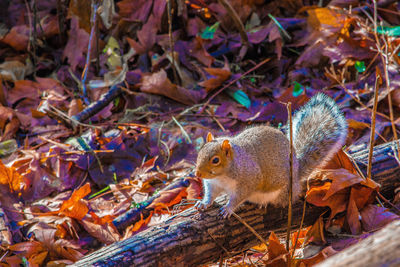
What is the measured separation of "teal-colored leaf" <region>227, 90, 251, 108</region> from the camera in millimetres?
3446

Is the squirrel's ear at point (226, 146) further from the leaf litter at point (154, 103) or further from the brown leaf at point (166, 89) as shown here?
the brown leaf at point (166, 89)

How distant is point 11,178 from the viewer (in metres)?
2.78

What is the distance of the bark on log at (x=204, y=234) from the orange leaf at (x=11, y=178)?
1.30 meters

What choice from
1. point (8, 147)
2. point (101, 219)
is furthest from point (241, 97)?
point (8, 147)

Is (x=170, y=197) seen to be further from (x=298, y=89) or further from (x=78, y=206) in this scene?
(x=298, y=89)

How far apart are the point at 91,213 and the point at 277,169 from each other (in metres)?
1.14

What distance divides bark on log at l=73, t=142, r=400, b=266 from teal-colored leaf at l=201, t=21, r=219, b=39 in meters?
2.12

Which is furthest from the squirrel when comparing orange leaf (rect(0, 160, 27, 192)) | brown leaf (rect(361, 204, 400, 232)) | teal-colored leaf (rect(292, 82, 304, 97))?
orange leaf (rect(0, 160, 27, 192))

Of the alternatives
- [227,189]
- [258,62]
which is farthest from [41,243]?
[258,62]

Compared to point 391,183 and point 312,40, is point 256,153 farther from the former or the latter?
point 312,40

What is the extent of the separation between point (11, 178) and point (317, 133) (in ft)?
6.58

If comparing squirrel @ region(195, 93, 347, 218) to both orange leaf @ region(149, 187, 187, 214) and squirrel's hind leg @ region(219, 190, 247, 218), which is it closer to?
squirrel's hind leg @ region(219, 190, 247, 218)

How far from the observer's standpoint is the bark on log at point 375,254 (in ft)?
2.88

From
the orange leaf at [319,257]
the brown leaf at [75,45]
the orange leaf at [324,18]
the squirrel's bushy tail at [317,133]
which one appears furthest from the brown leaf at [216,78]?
the orange leaf at [319,257]
